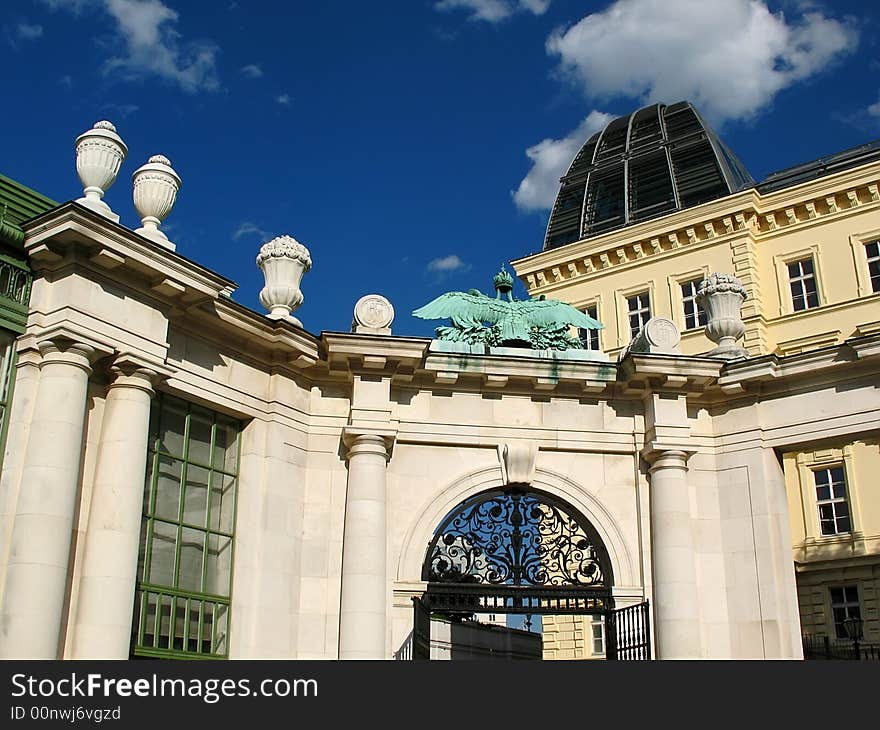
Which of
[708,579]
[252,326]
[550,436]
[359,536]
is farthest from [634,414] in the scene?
[252,326]

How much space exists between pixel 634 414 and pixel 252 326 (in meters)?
6.49

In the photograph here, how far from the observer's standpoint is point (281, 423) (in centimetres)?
1606

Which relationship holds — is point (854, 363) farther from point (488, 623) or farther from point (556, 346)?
point (488, 623)

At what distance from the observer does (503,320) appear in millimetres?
18016

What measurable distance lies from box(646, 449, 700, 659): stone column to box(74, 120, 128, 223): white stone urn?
9.20 meters

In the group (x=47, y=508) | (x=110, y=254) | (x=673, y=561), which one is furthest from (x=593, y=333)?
(x=47, y=508)

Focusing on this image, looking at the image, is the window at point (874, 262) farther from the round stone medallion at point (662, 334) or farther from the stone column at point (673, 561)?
the stone column at point (673, 561)

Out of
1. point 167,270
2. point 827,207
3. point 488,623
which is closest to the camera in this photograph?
point 167,270

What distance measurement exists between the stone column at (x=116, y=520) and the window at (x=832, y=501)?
28607mm

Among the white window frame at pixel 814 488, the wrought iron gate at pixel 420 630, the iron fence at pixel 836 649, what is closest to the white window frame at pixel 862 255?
the white window frame at pixel 814 488

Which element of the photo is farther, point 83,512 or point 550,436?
point 550,436

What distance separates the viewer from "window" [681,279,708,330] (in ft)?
131

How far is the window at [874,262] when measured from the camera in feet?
121

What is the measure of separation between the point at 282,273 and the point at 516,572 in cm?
604
